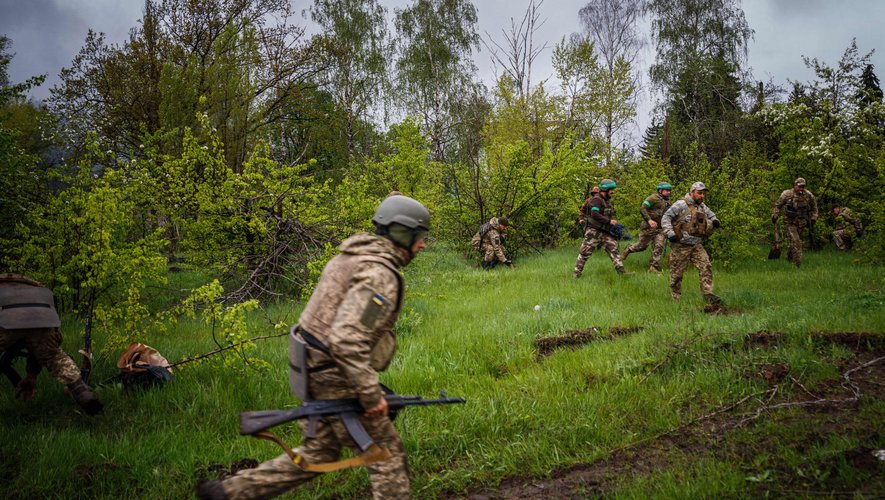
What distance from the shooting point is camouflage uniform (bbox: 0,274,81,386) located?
4414mm

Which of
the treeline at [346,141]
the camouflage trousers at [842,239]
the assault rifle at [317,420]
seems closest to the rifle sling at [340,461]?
the assault rifle at [317,420]

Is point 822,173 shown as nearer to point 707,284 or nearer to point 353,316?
point 707,284

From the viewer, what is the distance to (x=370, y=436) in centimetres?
264

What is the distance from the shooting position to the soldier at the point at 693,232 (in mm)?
7691

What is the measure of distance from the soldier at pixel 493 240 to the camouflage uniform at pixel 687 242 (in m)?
5.71

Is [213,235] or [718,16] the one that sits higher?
[718,16]

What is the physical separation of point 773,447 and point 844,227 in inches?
474

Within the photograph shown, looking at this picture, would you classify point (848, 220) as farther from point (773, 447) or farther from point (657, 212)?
point (773, 447)

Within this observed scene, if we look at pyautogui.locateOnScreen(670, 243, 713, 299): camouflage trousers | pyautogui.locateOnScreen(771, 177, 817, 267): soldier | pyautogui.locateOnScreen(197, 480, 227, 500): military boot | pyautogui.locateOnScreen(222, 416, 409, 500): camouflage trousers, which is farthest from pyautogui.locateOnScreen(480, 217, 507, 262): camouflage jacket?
pyautogui.locateOnScreen(197, 480, 227, 500): military boot

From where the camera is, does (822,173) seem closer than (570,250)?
Yes

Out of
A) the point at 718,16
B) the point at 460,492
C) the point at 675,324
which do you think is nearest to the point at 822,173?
the point at 675,324

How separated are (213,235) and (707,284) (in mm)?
8542

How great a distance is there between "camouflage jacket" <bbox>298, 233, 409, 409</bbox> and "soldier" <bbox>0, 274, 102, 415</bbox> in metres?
3.18

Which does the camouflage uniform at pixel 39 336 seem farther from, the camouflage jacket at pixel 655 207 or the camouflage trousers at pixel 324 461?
→ the camouflage jacket at pixel 655 207
